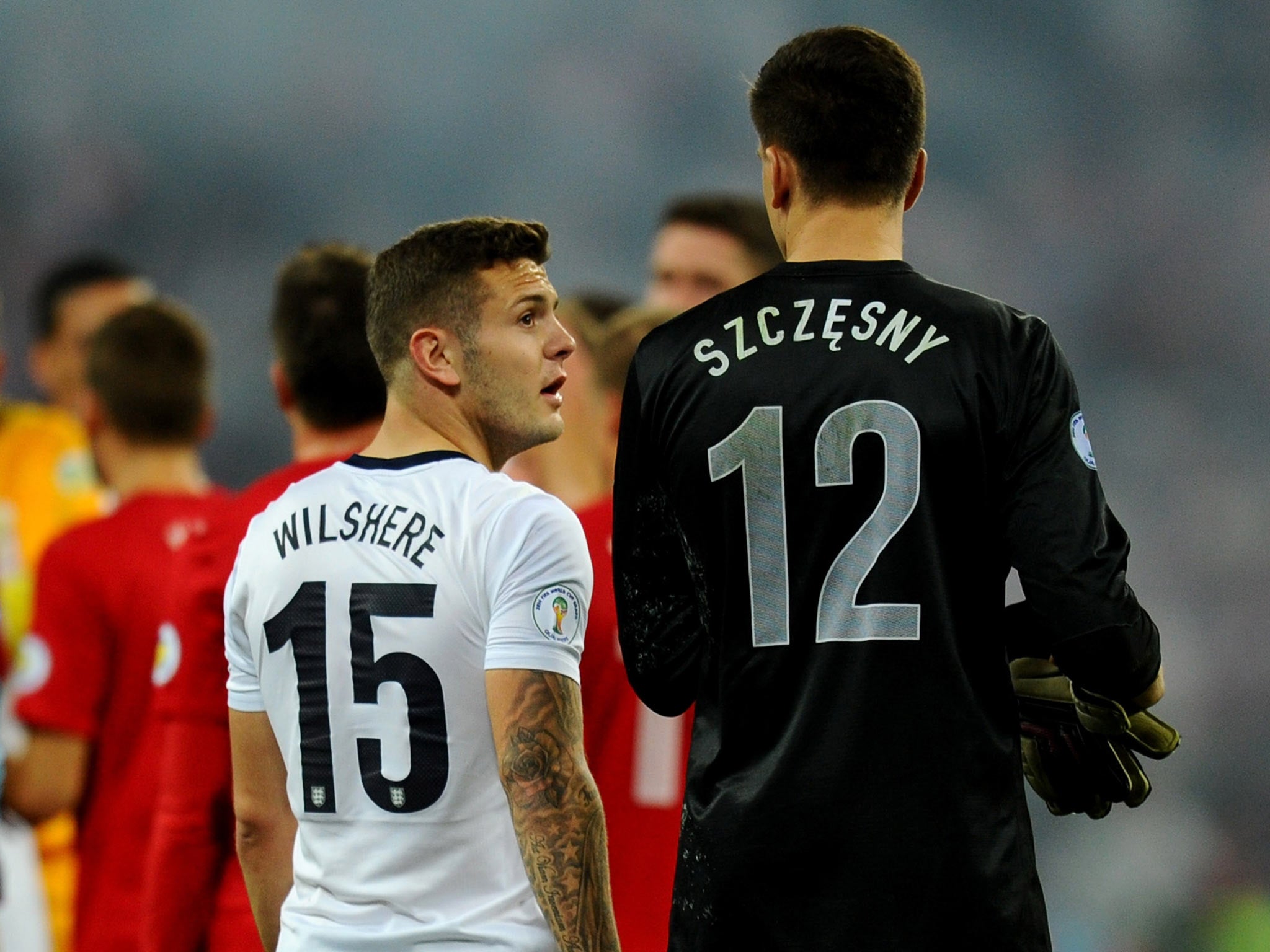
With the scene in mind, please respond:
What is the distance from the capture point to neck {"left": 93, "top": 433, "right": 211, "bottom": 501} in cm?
395

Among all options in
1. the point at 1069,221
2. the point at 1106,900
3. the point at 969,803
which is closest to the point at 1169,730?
the point at 969,803

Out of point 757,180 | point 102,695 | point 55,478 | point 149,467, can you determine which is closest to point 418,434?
point 102,695

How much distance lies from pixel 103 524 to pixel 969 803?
Answer: 2.45 metres

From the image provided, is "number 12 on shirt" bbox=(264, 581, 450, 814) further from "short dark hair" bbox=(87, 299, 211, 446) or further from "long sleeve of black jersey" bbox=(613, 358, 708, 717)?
"short dark hair" bbox=(87, 299, 211, 446)

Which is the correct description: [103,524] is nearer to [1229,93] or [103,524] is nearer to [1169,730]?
[1169,730]

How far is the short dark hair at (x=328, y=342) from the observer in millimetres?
2904

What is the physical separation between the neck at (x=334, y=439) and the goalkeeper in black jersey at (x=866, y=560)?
1.01 metres

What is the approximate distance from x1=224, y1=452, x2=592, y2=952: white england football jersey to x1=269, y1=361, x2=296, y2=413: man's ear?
80cm

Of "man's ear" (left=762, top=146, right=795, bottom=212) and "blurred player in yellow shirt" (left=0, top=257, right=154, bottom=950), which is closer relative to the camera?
"man's ear" (left=762, top=146, right=795, bottom=212)

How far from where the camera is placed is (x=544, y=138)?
11742 mm

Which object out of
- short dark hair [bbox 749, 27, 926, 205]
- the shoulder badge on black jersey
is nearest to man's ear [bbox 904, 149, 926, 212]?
short dark hair [bbox 749, 27, 926, 205]

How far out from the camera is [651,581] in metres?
2.09

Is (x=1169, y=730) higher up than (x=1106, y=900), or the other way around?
(x=1169, y=730)

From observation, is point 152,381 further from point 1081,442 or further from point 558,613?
point 1081,442
